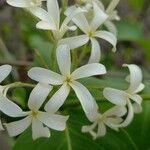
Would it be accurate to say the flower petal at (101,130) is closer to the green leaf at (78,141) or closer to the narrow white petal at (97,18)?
the green leaf at (78,141)

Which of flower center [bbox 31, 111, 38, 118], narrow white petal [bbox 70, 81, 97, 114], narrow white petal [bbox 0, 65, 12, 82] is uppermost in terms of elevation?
narrow white petal [bbox 0, 65, 12, 82]

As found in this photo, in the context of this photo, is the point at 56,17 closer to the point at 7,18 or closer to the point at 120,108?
the point at 120,108

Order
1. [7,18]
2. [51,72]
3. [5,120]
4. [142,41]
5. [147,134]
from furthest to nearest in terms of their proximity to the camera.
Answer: [7,18] < [142,41] < [147,134] < [5,120] < [51,72]

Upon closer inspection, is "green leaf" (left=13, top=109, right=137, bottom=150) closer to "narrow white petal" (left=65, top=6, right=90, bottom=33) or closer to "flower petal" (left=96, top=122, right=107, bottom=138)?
"flower petal" (left=96, top=122, right=107, bottom=138)

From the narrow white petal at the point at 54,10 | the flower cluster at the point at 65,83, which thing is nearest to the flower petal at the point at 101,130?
the flower cluster at the point at 65,83

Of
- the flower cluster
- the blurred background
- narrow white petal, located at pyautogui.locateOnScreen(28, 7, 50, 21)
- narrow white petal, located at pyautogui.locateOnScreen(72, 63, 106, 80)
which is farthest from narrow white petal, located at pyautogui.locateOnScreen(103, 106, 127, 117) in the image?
the blurred background

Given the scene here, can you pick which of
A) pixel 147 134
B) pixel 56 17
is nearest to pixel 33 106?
pixel 56 17

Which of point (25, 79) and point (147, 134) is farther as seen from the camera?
point (25, 79)
